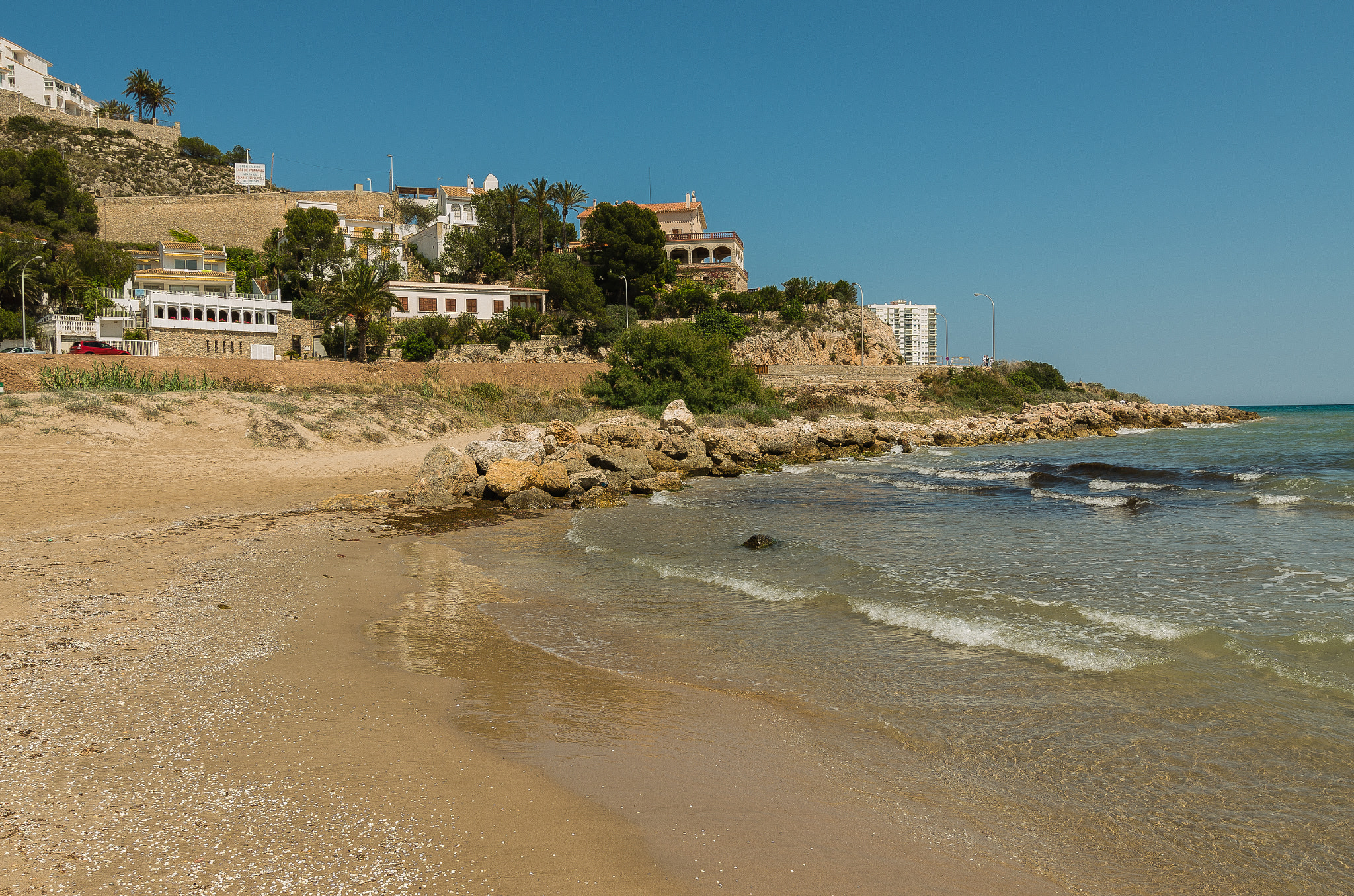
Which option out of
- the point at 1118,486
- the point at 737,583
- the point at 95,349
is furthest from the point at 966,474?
the point at 95,349

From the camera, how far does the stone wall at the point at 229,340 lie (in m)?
47.0

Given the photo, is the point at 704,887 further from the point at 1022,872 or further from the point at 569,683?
the point at 569,683

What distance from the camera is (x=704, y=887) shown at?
3523mm

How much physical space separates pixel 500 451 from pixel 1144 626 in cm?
1596

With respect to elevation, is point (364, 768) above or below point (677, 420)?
below

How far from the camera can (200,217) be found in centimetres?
7675

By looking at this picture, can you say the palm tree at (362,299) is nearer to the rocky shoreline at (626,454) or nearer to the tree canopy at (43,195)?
the rocky shoreline at (626,454)

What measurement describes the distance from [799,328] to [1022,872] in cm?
6791

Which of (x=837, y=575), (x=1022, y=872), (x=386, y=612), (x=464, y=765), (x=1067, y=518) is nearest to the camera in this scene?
(x=1022, y=872)

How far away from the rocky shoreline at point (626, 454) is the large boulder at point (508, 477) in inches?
0.9

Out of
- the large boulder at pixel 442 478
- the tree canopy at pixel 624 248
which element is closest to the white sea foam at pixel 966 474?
the large boulder at pixel 442 478

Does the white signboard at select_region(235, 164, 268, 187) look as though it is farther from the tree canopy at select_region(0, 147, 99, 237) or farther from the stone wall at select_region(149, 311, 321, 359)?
the stone wall at select_region(149, 311, 321, 359)

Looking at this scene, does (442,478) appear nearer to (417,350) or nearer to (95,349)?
(95,349)

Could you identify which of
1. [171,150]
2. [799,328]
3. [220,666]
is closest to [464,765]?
[220,666]
